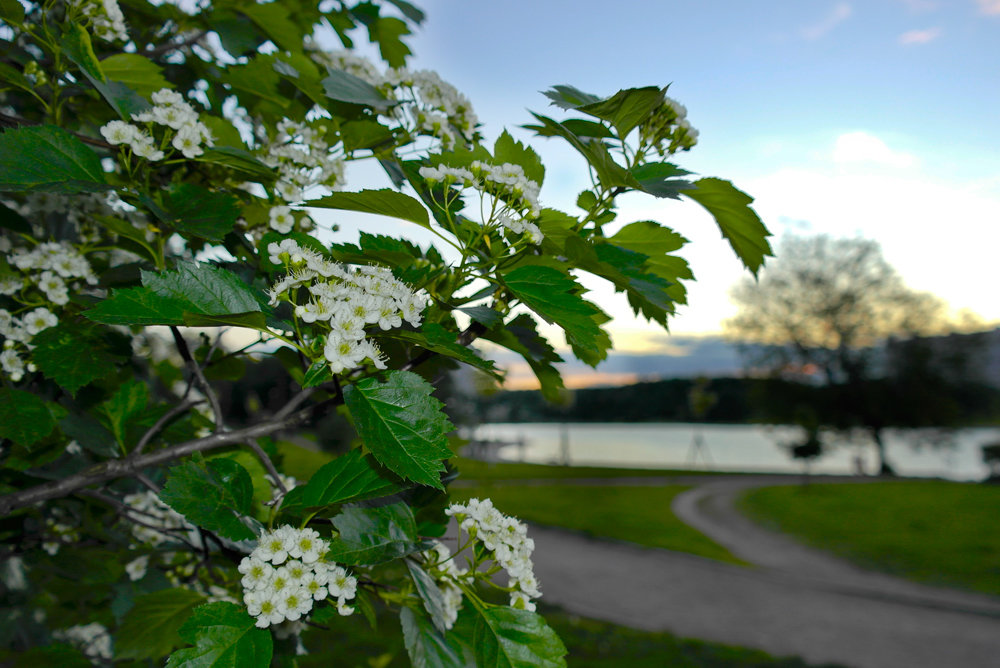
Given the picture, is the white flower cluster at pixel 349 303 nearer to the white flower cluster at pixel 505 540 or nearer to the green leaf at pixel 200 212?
the green leaf at pixel 200 212

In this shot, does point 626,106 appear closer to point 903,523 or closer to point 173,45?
point 173,45

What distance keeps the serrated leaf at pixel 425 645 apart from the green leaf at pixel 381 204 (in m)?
0.75

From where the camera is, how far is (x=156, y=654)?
1584mm

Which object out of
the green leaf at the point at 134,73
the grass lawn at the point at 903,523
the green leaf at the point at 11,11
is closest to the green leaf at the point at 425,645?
the green leaf at the point at 134,73

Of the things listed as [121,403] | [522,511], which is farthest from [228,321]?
[522,511]

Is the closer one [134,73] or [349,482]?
[349,482]

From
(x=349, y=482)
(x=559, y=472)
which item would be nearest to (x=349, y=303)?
(x=349, y=482)

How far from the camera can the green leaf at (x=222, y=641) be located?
1088mm

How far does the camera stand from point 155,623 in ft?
5.18

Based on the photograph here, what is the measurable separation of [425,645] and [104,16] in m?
1.71

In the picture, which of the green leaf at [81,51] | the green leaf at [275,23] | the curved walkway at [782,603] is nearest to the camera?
the green leaf at [81,51]

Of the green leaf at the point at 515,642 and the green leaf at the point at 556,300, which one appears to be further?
the green leaf at the point at 515,642

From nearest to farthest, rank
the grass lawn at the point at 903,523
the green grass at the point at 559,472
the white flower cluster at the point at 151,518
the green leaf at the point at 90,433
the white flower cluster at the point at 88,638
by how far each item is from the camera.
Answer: the green leaf at the point at 90,433, the white flower cluster at the point at 151,518, the white flower cluster at the point at 88,638, the grass lawn at the point at 903,523, the green grass at the point at 559,472

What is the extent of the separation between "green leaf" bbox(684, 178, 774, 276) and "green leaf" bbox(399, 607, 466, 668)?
1000 millimetres
